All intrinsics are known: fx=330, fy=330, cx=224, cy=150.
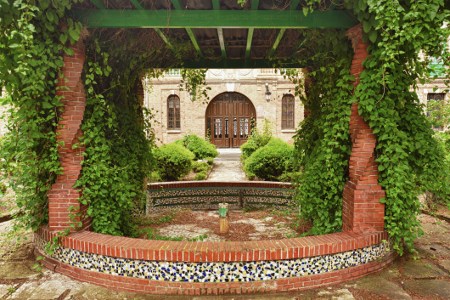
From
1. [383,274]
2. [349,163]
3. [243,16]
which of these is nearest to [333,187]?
[349,163]

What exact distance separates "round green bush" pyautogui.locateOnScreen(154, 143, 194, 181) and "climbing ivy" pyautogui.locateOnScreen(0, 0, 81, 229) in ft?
21.4

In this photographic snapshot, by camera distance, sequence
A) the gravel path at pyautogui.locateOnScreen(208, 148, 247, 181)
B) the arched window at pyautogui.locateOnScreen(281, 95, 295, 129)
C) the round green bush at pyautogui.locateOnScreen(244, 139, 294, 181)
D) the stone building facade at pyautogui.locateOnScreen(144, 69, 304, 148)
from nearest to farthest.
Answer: the round green bush at pyautogui.locateOnScreen(244, 139, 294, 181) < the gravel path at pyautogui.locateOnScreen(208, 148, 247, 181) < the stone building facade at pyautogui.locateOnScreen(144, 69, 304, 148) < the arched window at pyautogui.locateOnScreen(281, 95, 295, 129)

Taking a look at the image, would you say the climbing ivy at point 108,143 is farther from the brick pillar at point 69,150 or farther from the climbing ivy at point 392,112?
the climbing ivy at point 392,112

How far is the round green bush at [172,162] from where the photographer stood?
1102 cm

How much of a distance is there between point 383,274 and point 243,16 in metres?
3.64

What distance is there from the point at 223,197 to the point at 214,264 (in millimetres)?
4379

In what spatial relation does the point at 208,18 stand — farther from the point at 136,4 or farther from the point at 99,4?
the point at 99,4

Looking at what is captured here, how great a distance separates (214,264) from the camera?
146 inches

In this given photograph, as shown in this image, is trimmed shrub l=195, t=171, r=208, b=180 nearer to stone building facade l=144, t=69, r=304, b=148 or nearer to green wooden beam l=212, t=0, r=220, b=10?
green wooden beam l=212, t=0, r=220, b=10

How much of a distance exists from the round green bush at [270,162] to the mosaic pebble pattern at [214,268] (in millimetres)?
6782

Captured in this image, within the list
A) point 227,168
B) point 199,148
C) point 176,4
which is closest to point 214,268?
point 176,4

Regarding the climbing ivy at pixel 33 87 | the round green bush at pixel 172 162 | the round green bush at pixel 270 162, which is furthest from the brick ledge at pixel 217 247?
the round green bush at pixel 172 162

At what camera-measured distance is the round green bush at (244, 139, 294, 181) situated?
10750mm

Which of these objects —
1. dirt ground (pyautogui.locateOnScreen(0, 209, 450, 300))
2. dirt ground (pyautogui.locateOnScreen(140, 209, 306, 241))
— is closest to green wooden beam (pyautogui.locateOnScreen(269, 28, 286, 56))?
dirt ground (pyautogui.locateOnScreen(140, 209, 306, 241))
